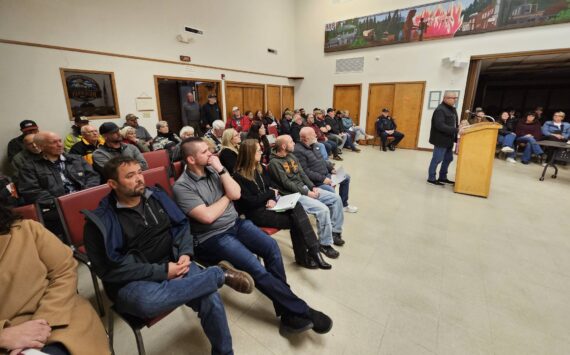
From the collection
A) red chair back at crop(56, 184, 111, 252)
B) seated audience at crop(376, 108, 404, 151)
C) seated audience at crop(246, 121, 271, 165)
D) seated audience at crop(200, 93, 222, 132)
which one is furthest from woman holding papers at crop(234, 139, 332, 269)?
seated audience at crop(376, 108, 404, 151)

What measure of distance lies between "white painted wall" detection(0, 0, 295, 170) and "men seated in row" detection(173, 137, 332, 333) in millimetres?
3958

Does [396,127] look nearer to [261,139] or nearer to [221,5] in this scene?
[261,139]

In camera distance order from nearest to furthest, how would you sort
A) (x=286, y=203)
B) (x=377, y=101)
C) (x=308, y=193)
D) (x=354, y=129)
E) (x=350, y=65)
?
(x=286, y=203)
(x=308, y=193)
(x=354, y=129)
(x=377, y=101)
(x=350, y=65)

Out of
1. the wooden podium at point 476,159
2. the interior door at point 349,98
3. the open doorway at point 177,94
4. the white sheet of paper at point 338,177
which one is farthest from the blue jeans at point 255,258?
the interior door at point 349,98

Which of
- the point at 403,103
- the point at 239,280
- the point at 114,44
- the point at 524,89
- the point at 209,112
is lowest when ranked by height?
the point at 239,280

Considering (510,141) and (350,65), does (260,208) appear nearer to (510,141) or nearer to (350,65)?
(510,141)

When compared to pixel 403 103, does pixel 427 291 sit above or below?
below

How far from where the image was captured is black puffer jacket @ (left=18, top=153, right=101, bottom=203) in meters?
2.21

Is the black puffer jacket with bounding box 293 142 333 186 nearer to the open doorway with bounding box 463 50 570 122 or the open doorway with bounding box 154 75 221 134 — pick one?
the open doorway with bounding box 154 75 221 134

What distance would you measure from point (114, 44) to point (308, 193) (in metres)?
4.72

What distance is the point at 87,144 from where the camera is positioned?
9.87 ft

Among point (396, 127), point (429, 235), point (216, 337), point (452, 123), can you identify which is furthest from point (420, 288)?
point (396, 127)

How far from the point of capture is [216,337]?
4.16ft

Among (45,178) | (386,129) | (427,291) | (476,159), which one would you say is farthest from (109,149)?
(386,129)
